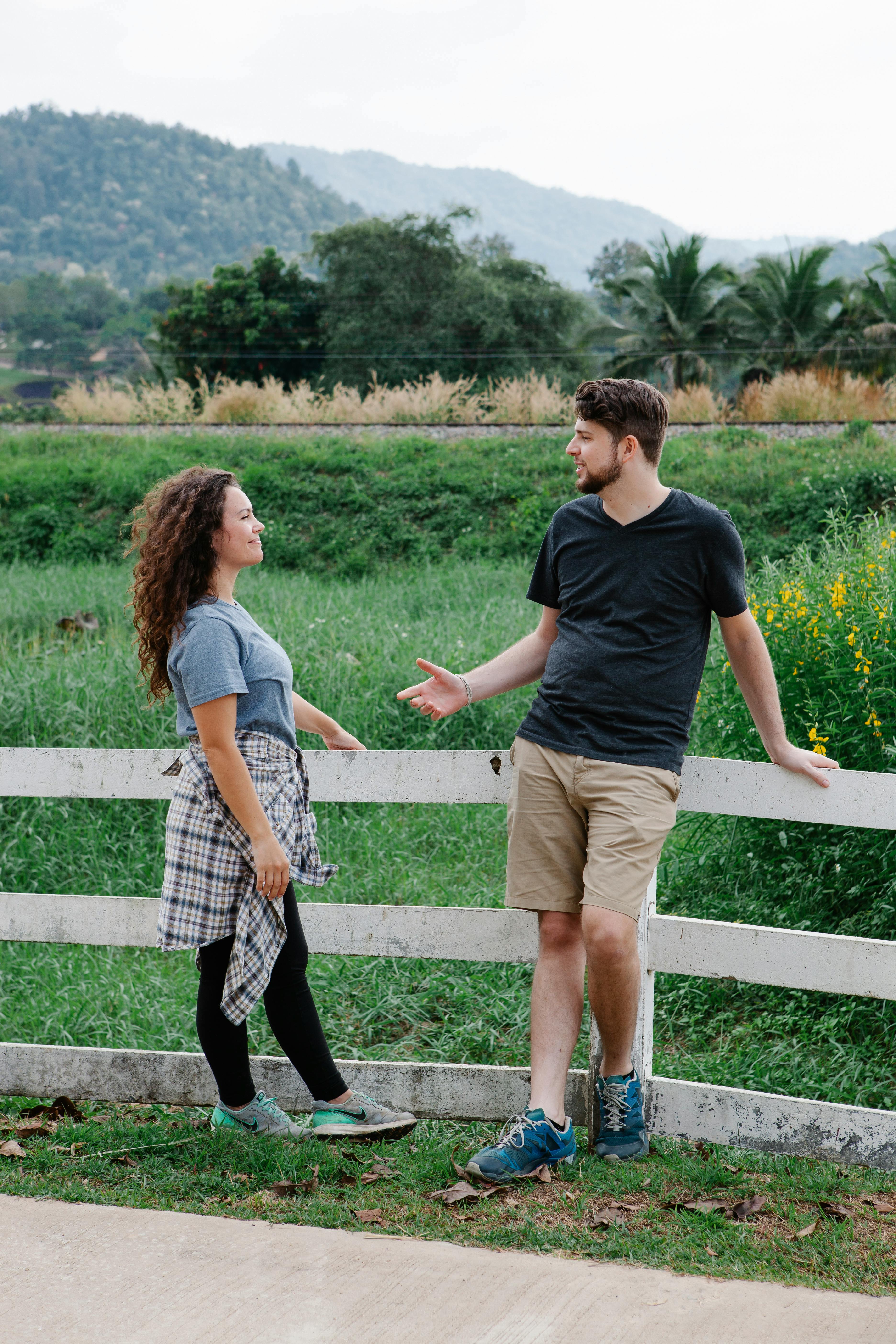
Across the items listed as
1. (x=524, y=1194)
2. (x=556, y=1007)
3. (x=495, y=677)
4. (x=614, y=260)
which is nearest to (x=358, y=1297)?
(x=524, y=1194)

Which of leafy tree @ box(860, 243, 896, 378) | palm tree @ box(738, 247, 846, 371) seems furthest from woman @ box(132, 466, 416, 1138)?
palm tree @ box(738, 247, 846, 371)

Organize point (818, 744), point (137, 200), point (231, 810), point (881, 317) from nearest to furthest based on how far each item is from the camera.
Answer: point (231, 810), point (818, 744), point (881, 317), point (137, 200)

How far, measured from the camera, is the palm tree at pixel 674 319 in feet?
106

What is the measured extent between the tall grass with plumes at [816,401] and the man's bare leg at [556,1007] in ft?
52.8

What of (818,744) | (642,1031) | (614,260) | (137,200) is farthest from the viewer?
(137,200)

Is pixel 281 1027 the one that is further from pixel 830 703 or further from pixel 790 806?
pixel 830 703

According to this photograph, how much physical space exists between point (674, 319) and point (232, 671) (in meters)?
32.7

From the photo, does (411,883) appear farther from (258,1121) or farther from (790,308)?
(790,308)

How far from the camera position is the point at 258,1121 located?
2.83 m

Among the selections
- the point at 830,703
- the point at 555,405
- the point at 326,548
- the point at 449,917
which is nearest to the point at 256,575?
the point at 326,548

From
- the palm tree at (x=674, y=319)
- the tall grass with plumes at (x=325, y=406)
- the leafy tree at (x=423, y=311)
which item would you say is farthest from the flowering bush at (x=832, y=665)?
the palm tree at (x=674, y=319)

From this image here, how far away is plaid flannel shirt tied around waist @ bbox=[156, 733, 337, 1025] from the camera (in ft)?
8.66

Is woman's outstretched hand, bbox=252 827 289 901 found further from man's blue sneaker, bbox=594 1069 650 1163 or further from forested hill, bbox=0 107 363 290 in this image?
forested hill, bbox=0 107 363 290

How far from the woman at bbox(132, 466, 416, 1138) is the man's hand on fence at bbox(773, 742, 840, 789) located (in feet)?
3.87
